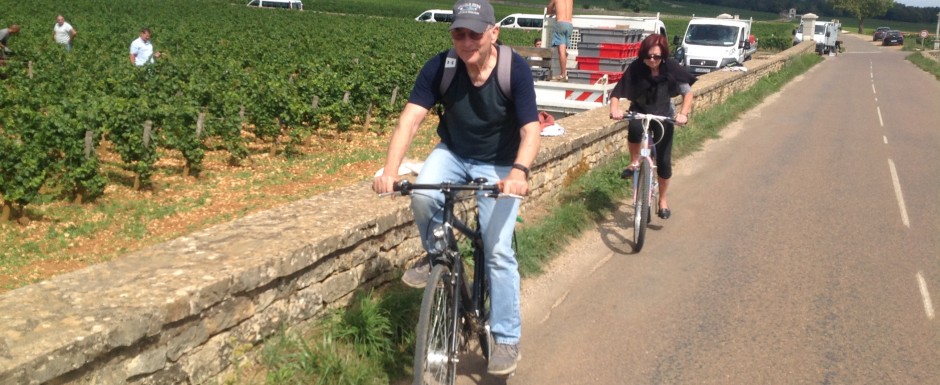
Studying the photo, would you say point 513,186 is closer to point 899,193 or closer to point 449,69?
point 449,69

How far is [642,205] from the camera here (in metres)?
7.40

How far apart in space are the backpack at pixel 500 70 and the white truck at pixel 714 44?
2486 cm

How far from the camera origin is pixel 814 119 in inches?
736

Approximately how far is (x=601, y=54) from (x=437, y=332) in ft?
40.6

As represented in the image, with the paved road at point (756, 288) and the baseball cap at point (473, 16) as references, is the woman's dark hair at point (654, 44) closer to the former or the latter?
the paved road at point (756, 288)

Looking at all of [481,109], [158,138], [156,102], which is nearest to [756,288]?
[481,109]

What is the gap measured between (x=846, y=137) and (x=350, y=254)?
13249 mm

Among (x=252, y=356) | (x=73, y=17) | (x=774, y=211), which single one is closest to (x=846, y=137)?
(x=774, y=211)

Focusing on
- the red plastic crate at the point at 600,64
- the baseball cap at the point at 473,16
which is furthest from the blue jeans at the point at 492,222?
the red plastic crate at the point at 600,64

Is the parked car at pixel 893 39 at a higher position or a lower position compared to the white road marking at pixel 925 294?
lower

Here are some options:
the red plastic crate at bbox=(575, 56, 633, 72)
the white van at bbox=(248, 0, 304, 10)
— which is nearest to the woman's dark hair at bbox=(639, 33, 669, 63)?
the red plastic crate at bbox=(575, 56, 633, 72)

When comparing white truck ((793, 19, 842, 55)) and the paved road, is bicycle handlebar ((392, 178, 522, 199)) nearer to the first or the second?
the paved road

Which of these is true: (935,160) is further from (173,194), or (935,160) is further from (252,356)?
(252,356)

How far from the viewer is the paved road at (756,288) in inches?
200
